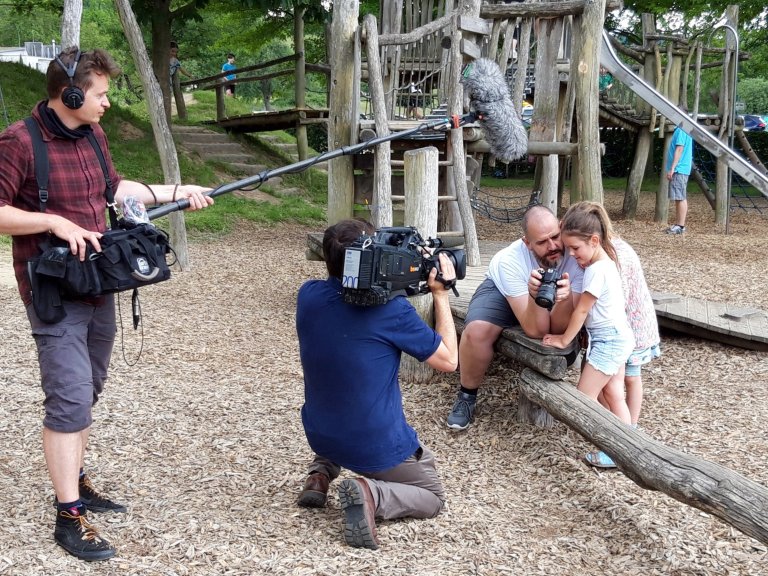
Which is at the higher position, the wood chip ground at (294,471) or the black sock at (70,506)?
the black sock at (70,506)

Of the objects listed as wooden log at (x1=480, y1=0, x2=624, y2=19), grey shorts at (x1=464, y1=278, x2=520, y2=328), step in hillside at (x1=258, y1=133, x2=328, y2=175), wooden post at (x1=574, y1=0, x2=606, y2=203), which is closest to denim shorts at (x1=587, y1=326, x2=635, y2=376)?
grey shorts at (x1=464, y1=278, x2=520, y2=328)

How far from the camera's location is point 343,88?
653cm

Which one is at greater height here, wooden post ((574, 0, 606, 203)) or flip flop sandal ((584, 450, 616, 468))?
wooden post ((574, 0, 606, 203))

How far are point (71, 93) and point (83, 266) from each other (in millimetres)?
569

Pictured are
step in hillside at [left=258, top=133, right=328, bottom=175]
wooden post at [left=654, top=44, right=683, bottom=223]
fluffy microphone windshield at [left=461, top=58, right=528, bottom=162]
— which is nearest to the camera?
fluffy microphone windshield at [left=461, top=58, right=528, bottom=162]

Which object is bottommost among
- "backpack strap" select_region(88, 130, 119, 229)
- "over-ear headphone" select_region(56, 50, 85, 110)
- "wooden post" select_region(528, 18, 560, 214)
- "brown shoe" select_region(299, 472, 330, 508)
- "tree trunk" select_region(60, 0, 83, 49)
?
"brown shoe" select_region(299, 472, 330, 508)

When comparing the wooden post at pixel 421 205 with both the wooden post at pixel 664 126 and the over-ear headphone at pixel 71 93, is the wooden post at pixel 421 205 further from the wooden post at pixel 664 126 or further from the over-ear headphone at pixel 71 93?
the wooden post at pixel 664 126

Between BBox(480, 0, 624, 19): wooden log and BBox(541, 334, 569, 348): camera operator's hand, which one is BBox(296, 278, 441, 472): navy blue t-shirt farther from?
BBox(480, 0, 624, 19): wooden log

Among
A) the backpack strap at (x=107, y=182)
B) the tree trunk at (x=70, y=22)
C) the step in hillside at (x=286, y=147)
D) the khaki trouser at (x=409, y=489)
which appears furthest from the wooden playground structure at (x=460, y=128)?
the step in hillside at (x=286, y=147)

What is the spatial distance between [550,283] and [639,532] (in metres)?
1.12

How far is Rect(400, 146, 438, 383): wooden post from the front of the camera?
478cm

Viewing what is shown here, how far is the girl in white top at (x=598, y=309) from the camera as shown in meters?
3.61

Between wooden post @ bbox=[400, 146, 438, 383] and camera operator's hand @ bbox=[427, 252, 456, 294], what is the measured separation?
1.70 meters

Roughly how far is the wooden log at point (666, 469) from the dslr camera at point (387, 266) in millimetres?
948
